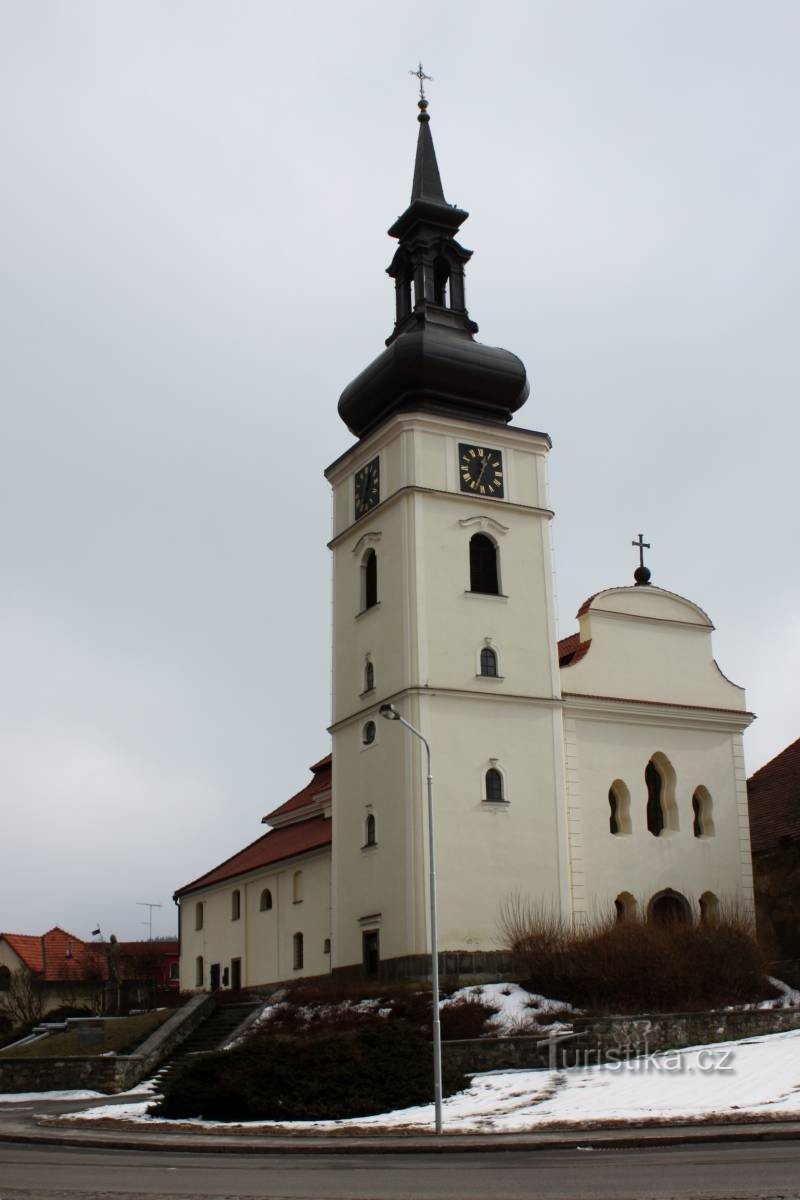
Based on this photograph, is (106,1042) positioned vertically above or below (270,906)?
below

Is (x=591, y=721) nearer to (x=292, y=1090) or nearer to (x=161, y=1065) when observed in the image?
(x=161, y=1065)

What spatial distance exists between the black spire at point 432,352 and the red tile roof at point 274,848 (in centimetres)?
1413

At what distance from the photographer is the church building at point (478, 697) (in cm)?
3644

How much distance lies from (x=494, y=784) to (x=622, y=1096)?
15.1m

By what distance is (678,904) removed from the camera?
39.0 meters

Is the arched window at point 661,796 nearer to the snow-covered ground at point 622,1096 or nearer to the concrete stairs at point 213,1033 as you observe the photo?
the concrete stairs at point 213,1033

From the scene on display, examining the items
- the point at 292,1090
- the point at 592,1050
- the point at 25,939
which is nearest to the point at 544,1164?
the point at 292,1090

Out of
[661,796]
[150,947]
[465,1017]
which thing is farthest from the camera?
[150,947]

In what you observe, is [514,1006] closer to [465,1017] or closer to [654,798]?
[465,1017]

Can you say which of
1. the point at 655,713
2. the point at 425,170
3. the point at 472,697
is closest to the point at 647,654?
the point at 655,713

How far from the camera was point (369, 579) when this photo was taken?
41.2m

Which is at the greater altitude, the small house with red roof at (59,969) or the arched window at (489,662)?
the arched window at (489,662)

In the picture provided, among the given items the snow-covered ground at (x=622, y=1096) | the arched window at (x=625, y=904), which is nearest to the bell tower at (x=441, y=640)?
the arched window at (x=625, y=904)

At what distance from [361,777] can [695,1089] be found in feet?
59.2
